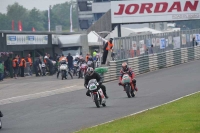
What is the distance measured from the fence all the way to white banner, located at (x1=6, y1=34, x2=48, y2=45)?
999 centimetres

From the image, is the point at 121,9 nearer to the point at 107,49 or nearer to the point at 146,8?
the point at 146,8

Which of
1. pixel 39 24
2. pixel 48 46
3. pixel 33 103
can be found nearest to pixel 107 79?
pixel 33 103

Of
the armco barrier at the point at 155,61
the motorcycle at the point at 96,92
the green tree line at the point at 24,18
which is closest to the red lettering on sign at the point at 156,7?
the armco barrier at the point at 155,61

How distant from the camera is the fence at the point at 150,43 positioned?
3478cm

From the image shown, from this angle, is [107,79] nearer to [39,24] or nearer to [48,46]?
[48,46]

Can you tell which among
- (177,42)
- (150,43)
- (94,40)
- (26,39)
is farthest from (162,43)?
(26,39)

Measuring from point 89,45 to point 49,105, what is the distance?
28.2m

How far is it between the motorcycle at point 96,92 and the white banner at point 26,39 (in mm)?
24175

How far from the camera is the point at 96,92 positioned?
750 inches

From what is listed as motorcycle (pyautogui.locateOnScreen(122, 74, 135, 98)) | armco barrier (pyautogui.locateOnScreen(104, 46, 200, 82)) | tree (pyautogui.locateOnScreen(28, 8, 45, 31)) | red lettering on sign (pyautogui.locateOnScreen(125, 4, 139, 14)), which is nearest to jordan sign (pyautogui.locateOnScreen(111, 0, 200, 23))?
red lettering on sign (pyautogui.locateOnScreen(125, 4, 139, 14))

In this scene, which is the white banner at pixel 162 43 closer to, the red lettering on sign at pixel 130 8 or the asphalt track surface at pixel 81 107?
the asphalt track surface at pixel 81 107

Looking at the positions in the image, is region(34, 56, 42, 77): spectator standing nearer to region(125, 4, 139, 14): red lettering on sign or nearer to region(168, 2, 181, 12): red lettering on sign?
region(125, 4, 139, 14): red lettering on sign

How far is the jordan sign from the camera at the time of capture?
5259 cm

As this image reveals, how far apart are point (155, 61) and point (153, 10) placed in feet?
50.7
